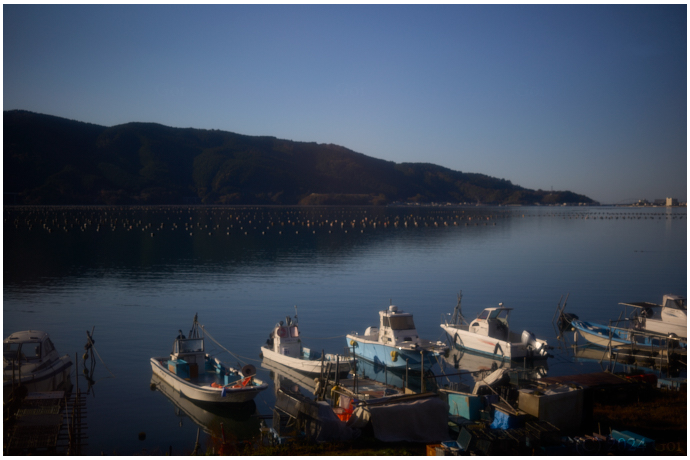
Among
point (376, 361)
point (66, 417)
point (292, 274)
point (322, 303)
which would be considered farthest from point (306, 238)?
point (66, 417)

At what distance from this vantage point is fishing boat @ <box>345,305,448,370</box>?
1009 inches

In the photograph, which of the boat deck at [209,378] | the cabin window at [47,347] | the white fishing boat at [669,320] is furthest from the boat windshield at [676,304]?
the cabin window at [47,347]

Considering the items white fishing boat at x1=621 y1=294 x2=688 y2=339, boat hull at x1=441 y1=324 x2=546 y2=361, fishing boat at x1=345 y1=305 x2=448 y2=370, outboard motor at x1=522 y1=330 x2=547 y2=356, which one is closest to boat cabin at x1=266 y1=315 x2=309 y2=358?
fishing boat at x1=345 y1=305 x2=448 y2=370

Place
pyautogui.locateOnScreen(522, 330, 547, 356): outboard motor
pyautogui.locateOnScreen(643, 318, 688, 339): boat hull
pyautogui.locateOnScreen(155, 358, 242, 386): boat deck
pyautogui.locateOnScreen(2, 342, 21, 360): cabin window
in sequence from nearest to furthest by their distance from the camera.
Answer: pyautogui.locateOnScreen(2, 342, 21, 360): cabin window, pyautogui.locateOnScreen(155, 358, 242, 386): boat deck, pyautogui.locateOnScreen(522, 330, 547, 356): outboard motor, pyautogui.locateOnScreen(643, 318, 688, 339): boat hull

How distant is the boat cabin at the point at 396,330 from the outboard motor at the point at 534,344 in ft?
17.7

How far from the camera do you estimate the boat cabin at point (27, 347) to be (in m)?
21.1

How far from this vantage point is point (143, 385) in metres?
23.2

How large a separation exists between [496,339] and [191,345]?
1472cm

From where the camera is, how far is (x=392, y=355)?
26.0m

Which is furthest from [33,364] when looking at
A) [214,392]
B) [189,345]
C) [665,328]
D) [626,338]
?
[665,328]

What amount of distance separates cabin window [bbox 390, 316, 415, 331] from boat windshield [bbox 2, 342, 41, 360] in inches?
577

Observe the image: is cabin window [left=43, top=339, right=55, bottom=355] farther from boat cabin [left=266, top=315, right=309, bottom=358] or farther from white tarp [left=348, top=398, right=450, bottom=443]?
white tarp [left=348, top=398, right=450, bottom=443]

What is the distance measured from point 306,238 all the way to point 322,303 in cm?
6050

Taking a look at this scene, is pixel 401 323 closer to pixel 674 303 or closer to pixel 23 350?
pixel 674 303
